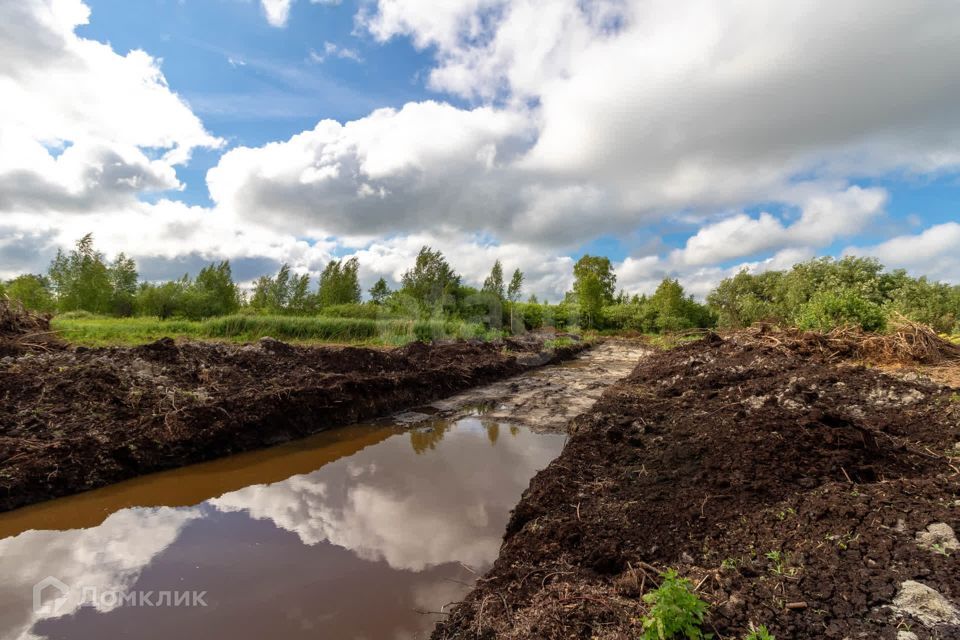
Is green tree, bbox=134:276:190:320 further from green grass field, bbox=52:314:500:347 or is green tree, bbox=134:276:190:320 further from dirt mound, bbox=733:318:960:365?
dirt mound, bbox=733:318:960:365

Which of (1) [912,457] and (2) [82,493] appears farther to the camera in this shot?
(2) [82,493]

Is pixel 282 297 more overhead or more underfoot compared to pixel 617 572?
more overhead

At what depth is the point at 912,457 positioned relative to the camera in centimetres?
359

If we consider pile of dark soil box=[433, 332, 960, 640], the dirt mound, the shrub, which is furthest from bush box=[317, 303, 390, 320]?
the shrub

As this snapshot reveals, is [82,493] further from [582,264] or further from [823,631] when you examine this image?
[582,264]

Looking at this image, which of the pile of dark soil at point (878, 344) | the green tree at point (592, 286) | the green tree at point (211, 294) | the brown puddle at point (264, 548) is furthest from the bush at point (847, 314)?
the green tree at point (211, 294)

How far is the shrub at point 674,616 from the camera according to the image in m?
1.84

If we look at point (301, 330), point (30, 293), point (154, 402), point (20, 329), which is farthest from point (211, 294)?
point (154, 402)

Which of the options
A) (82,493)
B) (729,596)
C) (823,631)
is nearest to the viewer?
(823,631)

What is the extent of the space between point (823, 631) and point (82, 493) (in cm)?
662

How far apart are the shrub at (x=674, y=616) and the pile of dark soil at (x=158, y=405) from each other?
236 inches

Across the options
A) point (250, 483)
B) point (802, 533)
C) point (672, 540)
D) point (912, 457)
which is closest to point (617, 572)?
point (672, 540)

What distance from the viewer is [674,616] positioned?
1.87m

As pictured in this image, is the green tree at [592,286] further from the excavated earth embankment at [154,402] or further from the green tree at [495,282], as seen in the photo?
the excavated earth embankment at [154,402]
